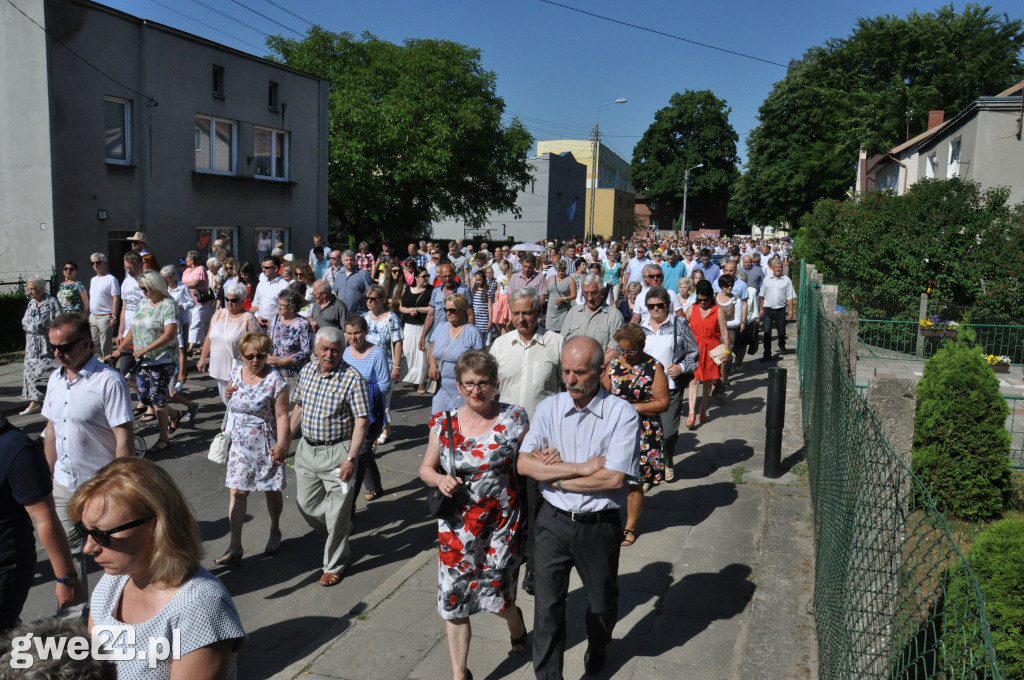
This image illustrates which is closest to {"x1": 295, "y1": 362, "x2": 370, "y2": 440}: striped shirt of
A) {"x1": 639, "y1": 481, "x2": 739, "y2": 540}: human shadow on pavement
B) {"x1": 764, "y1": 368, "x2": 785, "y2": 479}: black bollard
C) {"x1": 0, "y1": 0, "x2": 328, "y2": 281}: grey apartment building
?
{"x1": 639, "y1": 481, "x2": 739, "y2": 540}: human shadow on pavement

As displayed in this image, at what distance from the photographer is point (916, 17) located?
142 ft

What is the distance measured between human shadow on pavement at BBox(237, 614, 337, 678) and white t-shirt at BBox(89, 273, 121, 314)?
825 cm

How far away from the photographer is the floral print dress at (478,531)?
14.4 ft

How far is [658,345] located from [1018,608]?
16.3ft

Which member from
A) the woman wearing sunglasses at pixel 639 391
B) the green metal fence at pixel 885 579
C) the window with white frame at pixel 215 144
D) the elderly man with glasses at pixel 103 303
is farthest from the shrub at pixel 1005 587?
the window with white frame at pixel 215 144

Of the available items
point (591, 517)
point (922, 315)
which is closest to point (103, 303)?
point (591, 517)

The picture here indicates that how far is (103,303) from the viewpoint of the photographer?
12.2 meters

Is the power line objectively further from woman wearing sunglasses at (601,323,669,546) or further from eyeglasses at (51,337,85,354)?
woman wearing sunglasses at (601,323,669,546)

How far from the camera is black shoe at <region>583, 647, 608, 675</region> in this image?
4.65 metres

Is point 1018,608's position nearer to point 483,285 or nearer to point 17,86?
point 483,285

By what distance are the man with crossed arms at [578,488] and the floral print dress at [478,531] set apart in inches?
6.2

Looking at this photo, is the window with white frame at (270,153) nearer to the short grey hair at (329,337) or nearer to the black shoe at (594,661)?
the short grey hair at (329,337)

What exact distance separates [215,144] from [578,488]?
20.8 m

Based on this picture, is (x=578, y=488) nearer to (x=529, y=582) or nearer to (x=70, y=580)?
(x=529, y=582)
